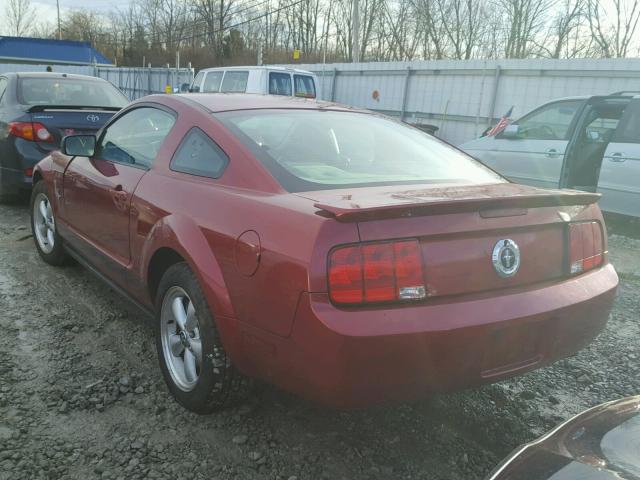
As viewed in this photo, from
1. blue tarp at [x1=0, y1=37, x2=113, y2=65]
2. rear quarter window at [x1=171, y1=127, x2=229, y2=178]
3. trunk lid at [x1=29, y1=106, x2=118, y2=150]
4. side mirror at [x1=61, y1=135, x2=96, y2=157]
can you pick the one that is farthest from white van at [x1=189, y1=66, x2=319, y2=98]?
blue tarp at [x1=0, y1=37, x2=113, y2=65]

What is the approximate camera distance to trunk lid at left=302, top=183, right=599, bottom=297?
1962mm

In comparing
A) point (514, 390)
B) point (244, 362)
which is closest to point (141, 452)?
point (244, 362)

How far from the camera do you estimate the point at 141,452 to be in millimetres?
2324

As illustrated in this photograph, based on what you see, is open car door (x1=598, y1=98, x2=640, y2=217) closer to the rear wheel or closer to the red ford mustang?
the red ford mustang

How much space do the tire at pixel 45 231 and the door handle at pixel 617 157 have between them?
19.5 feet

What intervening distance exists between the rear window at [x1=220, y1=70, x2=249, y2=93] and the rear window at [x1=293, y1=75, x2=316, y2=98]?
45.3 inches

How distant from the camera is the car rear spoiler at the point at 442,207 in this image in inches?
75.5

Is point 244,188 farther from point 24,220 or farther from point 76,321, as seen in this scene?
point 24,220

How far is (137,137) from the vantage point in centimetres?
347

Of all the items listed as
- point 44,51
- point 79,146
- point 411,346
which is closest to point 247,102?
point 79,146

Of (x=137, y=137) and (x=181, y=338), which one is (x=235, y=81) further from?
(x=181, y=338)

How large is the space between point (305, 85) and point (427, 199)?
11.6 meters

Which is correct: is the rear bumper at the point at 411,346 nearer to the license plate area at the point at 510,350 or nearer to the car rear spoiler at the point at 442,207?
the license plate area at the point at 510,350

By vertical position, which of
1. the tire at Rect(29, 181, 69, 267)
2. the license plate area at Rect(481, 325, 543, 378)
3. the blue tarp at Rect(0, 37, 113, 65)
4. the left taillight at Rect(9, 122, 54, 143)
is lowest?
the tire at Rect(29, 181, 69, 267)
